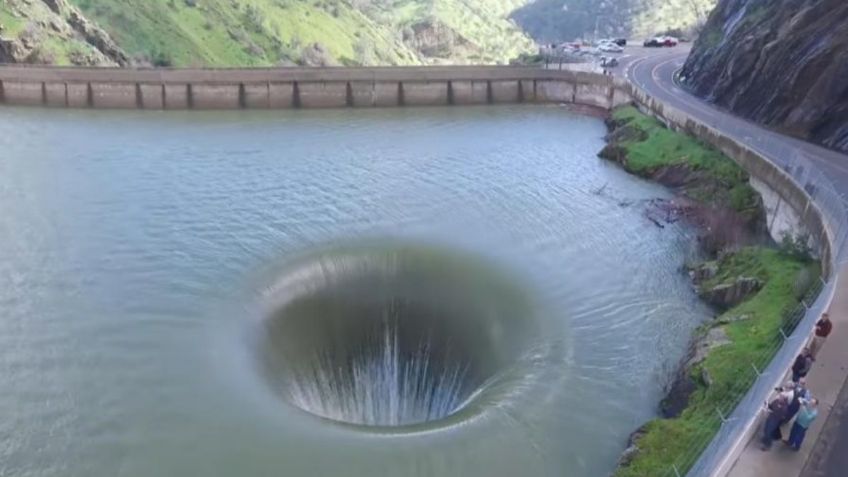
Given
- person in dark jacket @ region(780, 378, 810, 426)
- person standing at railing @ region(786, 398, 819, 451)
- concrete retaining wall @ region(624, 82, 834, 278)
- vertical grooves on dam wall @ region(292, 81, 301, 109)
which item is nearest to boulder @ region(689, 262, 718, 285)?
concrete retaining wall @ region(624, 82, 834, 278)

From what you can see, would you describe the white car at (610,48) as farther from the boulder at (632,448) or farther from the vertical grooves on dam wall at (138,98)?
the boulder at (632,448)

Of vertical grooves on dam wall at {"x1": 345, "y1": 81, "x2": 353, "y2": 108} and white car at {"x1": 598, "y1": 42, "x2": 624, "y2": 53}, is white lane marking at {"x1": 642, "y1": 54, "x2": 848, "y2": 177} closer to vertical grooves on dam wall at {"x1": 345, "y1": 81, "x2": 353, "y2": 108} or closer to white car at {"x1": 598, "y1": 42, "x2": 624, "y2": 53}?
white car at {"x1": 598, "y1": 42, "x2": 624, "y2": 53}

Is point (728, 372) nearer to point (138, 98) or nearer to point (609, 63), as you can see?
point (138, 98)

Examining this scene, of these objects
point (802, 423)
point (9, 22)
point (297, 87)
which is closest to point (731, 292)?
point (802, 423)

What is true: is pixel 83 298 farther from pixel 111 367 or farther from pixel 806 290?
pixel 806 290

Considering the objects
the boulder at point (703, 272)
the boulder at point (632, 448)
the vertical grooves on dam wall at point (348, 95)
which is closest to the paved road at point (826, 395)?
the boulder at point (632, 448)

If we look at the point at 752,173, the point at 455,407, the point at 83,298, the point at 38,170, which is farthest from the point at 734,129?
the point at 38,170
